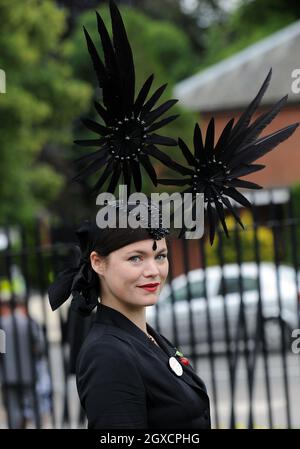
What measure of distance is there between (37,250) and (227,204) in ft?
12.6

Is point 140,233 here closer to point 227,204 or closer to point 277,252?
point 227,204

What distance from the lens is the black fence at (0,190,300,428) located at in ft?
23.1

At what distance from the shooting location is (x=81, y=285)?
10.7 ft

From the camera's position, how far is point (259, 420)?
31.6 feet

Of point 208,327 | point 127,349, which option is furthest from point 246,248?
point 127,349

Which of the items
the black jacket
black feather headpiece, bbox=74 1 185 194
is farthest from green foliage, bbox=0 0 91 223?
the black jacket

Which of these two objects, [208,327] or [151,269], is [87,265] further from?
[208,327]

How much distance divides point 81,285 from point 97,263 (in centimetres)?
14

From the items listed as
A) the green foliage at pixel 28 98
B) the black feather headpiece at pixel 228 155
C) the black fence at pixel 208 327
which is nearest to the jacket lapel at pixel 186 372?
the black feather headpiece at pixel 228 155

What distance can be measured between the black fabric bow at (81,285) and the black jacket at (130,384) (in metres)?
0.08

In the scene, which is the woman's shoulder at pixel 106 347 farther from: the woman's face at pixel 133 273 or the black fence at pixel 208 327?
the black fence at pixel 208 327

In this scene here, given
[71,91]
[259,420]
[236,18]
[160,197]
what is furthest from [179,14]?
[160,197]

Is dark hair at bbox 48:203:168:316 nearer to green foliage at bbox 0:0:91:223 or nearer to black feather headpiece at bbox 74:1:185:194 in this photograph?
black feather headpiece at bbox 74:1:185:194
